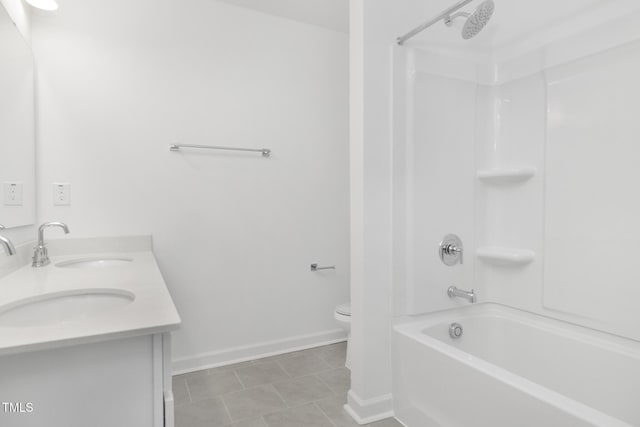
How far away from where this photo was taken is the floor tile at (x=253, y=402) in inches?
70.0

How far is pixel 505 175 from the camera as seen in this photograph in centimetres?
187

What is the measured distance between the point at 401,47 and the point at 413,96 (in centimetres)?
25

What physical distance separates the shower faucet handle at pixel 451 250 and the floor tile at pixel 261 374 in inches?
46.8

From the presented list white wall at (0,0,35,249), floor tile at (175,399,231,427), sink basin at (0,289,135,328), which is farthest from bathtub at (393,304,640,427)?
white wall at (0,0,35,249)

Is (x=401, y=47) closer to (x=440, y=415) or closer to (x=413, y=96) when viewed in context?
(x=413, y=96)

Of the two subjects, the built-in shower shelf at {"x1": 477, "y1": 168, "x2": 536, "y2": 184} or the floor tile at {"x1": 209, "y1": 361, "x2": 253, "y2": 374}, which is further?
the floor tile at {"x1": 209, "y1": 361, "x2": 253, "y2": 374}

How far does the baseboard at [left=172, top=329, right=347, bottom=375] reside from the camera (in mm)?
2230

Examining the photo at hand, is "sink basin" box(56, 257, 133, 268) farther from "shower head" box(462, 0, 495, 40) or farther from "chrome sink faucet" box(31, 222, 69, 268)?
"shower head" box(462, 0, 495, 40)

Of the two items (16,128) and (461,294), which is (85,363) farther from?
(461,294)

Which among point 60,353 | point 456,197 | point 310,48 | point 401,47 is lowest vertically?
point 60,353

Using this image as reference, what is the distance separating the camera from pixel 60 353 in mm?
795

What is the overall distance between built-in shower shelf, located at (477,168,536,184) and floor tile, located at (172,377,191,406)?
2027 millimetres

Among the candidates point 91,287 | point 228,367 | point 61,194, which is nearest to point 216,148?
point 61,194

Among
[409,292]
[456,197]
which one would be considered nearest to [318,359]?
[409,292]
